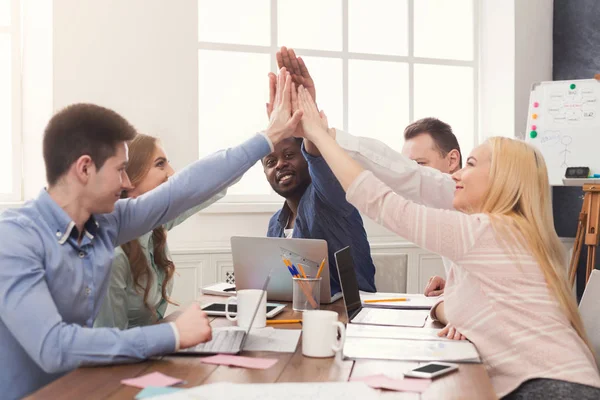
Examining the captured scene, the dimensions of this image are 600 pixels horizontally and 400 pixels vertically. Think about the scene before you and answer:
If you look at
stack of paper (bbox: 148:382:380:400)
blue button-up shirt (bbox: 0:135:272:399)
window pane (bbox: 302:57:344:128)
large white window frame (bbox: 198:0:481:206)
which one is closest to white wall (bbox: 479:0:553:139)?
large white window frame (bbox: 198:0:481:206)

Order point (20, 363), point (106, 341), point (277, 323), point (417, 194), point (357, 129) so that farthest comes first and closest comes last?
point (357, 129)
point (417, 194)
point (277, 323)
point (20, 363)
point (106, 341)

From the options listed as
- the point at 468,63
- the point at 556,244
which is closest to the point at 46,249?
the point at 556,244

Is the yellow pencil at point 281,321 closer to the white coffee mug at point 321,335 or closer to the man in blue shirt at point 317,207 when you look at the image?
the white coffee mug at point 321,335

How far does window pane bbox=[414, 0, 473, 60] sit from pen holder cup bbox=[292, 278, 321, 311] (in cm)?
349

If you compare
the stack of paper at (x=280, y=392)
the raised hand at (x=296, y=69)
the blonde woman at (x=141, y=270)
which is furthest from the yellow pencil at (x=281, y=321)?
the raised hand at (x=296, y=69)

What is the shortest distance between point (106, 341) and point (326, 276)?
0.90 m

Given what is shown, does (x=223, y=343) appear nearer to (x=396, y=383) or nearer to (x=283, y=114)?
(x=396, y=383)

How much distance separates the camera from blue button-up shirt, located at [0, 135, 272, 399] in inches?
52.6

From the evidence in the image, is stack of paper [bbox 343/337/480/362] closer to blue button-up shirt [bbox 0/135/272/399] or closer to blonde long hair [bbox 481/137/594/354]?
blonde long hair [bbox 481/137/594/354]

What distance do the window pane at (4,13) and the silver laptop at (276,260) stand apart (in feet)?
9.57

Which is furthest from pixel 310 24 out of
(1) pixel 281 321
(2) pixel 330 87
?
(1) pixel 281 321

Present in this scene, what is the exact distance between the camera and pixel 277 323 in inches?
73.8

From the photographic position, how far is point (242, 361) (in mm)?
1400

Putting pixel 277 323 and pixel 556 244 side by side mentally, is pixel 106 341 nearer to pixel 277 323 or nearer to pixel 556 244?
pixel 277 323
